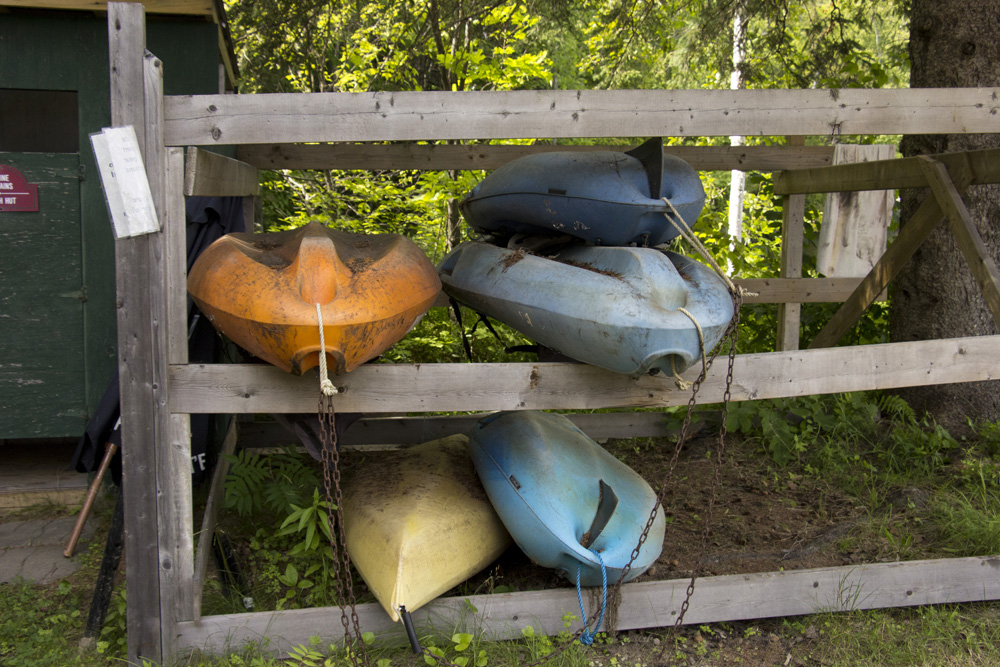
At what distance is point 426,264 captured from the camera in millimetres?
3229

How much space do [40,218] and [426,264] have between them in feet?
7.12

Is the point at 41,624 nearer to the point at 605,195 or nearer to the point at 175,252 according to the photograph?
the point at 175,252

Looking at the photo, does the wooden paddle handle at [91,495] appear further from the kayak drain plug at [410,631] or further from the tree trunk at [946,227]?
the tree trunk at [946,227]

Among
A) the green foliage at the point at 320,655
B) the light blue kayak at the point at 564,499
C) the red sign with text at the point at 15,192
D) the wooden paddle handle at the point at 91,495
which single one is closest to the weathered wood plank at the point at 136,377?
the green foliage at the point at 320,655

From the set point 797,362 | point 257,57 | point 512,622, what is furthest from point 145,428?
point 257,57

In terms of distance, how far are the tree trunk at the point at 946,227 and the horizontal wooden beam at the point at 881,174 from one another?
0.55 m

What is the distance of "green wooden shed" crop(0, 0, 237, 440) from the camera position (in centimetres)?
389

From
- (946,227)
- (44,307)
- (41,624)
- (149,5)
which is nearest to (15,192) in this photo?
(44,307)

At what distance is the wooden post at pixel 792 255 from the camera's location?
493cm

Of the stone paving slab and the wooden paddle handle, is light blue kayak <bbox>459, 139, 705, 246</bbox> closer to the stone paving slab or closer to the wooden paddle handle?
the wooden paddle handle

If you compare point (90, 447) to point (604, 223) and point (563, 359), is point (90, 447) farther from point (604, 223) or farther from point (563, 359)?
point (604, 223)

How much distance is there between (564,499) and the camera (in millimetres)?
2951

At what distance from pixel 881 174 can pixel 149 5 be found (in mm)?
3856

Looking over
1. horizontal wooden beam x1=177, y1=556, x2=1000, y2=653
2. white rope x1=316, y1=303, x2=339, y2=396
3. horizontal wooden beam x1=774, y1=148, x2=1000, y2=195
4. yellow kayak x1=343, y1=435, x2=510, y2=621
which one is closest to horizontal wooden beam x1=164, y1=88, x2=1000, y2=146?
white rope x1=316, y1=303, x2=339, y2=396
